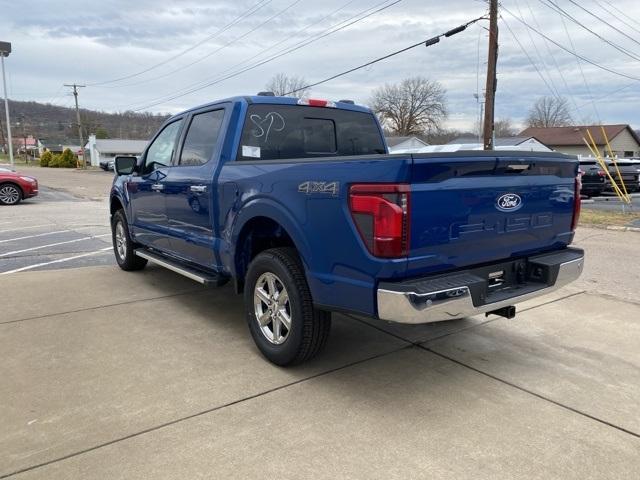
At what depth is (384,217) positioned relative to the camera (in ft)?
9.24

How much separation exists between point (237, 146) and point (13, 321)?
2720 mm

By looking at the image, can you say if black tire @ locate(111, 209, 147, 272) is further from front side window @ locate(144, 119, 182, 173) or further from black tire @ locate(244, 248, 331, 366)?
black tire @ locate(244, 248, 331, 366)

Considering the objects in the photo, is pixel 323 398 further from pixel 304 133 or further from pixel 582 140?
pixel 582 140

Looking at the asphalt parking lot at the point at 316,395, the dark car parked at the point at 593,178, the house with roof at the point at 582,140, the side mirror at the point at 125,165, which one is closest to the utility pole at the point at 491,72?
the dark car parked at the point at 593,178

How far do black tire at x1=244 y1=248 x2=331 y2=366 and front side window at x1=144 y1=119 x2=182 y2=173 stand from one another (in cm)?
219

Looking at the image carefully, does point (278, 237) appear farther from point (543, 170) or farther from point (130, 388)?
point (543, 170)

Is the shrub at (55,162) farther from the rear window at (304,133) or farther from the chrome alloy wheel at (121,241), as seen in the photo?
the rear window at (304,133)

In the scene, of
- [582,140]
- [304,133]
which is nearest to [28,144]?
[582,140]

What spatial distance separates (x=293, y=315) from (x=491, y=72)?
60.9 feet

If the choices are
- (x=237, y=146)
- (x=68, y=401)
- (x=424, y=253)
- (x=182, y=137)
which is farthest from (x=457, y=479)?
(x=182, y=137)

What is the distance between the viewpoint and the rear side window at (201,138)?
4.57 metres

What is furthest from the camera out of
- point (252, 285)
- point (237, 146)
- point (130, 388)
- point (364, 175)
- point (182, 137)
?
point (182, 137)

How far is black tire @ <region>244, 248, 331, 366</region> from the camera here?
11.1 ft

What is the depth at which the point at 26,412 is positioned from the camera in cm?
309
